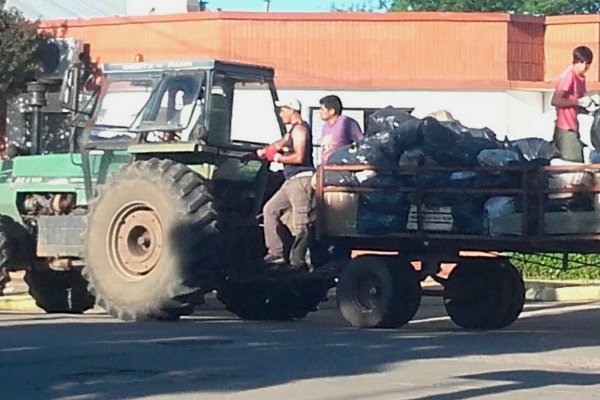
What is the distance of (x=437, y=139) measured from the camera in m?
14.5

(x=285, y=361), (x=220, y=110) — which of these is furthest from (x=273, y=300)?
(x=285, y=361)

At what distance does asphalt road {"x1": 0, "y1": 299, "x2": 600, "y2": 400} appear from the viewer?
1027 cm

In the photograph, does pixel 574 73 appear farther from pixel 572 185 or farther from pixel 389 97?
pixel 389 97

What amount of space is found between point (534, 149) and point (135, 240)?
4.23 metres

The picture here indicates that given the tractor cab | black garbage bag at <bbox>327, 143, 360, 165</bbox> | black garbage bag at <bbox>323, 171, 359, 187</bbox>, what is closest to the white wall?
the tractor cab

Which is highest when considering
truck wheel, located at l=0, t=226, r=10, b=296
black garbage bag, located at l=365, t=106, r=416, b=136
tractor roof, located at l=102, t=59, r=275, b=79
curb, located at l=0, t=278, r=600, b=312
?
tractor roof, located at l=102, t=59, r=275, b=79

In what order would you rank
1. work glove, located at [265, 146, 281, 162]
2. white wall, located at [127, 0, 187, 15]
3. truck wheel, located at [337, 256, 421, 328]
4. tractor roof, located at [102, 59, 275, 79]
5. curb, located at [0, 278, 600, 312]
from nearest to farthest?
truck wheel, located at [337, 256, 421, 328] → work glove, located at [265, 146, 281, 162] → tractor roof, located at [102, 59, 275, 79] → curb, located at [0, 278, 600, 312] → white wall, located at [127, 0, 187, 15]

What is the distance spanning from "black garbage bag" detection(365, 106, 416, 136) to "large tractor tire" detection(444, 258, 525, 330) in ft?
5.15

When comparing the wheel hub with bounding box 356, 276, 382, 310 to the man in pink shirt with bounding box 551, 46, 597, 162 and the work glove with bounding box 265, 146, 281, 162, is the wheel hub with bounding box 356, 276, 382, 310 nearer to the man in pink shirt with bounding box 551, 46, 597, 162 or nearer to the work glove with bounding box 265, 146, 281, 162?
the work glove with bounding box 265, 146, 281, 162

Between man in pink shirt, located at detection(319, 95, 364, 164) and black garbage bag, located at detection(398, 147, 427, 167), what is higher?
man in pink shirt, located at detection(319, 95, 364, 164)

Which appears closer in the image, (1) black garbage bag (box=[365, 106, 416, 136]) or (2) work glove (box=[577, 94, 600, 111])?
(2) work glove (box=[577, 94, 600, 111])

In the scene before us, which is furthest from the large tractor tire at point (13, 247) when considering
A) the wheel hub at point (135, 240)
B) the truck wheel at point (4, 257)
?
the wheel hub at point (135, 240)

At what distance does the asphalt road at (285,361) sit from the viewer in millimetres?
10266

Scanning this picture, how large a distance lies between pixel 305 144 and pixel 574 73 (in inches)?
112
